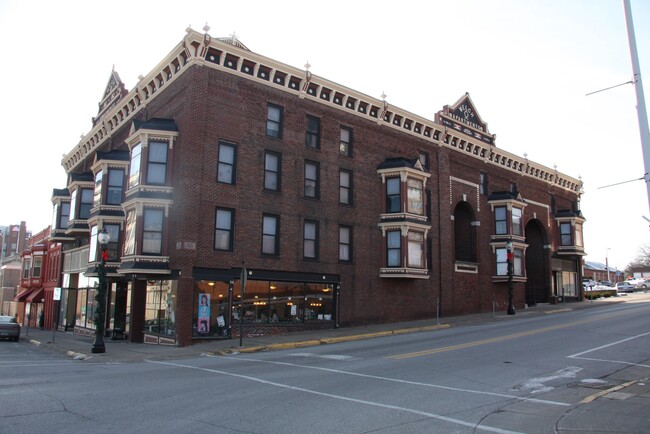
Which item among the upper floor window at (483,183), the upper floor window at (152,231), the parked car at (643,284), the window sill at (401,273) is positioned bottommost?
the window sill at (401,273)

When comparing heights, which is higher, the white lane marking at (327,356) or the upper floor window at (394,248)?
the upper floor window at (394,248)

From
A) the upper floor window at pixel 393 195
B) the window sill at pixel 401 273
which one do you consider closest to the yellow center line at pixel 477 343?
the window sill at pixel 401 273

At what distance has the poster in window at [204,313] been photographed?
946 inches

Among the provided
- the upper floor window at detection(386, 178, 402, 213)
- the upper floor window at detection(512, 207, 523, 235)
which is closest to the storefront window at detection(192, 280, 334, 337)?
the upper floor window at detection(386, 178, 402, 213)

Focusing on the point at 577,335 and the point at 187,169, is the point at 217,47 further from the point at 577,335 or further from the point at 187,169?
the point at 577,335

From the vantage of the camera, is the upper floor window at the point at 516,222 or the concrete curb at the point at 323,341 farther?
the upper floor window at the point at 516,222

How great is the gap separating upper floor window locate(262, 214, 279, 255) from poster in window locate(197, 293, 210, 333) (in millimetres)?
3884

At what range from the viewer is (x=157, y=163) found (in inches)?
1009

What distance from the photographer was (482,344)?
779 inches

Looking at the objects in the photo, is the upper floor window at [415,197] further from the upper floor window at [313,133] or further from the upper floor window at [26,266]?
the upper floor window at [26,266]

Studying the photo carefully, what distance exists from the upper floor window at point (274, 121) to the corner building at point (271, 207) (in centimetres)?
7

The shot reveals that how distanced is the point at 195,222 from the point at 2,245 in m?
94.8

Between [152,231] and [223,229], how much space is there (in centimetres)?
322

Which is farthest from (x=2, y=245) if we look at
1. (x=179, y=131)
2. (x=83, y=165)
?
(x=179, y=131)
